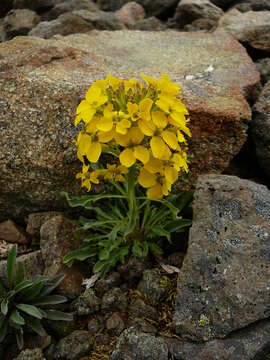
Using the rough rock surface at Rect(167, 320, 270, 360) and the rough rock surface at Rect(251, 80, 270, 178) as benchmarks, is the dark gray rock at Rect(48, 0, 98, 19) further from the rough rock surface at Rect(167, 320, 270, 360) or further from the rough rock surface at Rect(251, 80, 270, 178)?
the rough rock surface at Rect(167, 320, 270, 360)

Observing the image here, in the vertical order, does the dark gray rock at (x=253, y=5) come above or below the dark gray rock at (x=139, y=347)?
above

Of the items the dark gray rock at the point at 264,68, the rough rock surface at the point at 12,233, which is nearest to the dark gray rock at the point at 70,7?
the dark gray rock at the point at 264,68

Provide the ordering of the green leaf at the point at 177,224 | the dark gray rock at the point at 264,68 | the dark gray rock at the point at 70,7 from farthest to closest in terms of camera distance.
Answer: the dark gray rock at the point at 70,7, the dark gray rock at the point at 264,68, the green leaf at the point at 177,224

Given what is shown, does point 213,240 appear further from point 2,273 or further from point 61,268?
point 2,273

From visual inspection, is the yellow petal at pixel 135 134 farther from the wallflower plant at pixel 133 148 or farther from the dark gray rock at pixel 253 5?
the dark gray rock at pixel 253 5

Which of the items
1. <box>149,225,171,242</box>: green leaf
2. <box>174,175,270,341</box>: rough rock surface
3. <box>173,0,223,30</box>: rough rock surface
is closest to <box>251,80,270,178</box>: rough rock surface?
<box>174,175,270,341</box>: rough rock surface

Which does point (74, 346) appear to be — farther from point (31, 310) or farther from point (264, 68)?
point (264, 68)

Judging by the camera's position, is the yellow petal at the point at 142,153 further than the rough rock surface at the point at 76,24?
No

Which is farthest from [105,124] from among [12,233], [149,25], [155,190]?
[149,25]
